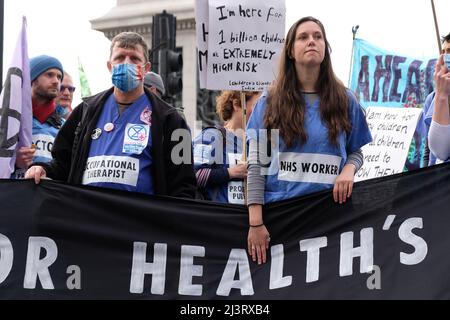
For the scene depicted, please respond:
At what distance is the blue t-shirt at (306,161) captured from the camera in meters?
4.47

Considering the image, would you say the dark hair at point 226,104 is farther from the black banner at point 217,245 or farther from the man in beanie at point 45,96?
the black banner at point 217,245

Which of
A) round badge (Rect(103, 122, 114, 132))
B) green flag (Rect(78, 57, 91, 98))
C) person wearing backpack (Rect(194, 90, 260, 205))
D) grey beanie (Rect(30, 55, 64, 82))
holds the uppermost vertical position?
green flag (Rect(78, 57, 91, 98))

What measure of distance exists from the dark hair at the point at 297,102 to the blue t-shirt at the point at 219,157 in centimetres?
127

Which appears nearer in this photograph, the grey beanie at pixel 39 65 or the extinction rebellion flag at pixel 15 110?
the extinction rebellion flag at pixel 15 110

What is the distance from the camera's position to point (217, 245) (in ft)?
14.8

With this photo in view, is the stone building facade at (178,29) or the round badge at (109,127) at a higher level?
the stone building facade at (178,29)

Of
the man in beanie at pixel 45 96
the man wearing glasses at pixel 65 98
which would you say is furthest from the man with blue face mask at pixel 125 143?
the man wearing glasses at pixel 65 98

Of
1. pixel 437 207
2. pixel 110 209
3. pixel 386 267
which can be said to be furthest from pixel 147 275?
pixel 437 207

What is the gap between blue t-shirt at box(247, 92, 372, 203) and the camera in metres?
4.47

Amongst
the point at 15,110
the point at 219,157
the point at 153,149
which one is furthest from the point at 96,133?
the point at 219,157

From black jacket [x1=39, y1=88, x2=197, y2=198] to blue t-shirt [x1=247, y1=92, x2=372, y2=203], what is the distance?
0.51m

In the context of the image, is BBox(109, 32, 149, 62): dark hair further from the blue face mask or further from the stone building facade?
the stone building facade

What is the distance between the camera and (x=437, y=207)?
4.31 m

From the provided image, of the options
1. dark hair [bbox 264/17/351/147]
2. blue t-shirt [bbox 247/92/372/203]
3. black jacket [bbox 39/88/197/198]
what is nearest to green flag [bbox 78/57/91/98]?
black jacket [bbox 39/88/197/198]
